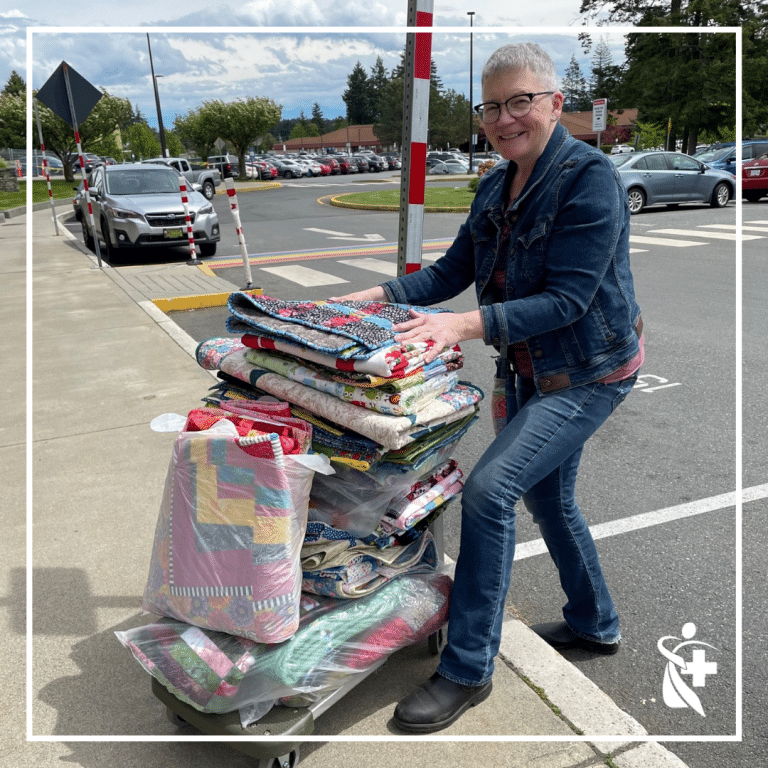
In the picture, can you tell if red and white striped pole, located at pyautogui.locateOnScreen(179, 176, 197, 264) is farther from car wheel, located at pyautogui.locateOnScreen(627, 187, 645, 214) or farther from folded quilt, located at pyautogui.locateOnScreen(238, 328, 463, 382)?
car wheel, located at pyautogui.locateOnScreen(627, 187, 645, 214)

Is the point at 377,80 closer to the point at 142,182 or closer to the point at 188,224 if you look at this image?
the point at 188,224

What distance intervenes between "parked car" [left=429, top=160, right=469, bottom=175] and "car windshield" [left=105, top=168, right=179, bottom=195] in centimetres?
3893

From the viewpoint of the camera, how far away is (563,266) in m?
2.09

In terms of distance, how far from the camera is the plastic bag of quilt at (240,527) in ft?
6.67

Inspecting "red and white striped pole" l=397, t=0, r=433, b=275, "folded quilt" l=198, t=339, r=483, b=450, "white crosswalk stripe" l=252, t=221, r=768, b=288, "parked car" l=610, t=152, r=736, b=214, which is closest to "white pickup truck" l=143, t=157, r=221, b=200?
"parked car" l=610, t=152, r=736, b=214

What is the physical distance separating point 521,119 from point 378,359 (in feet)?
2.55

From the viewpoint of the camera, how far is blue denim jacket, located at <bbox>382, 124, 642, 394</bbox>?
2.08 metres

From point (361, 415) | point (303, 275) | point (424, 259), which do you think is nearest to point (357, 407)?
point (361, 415)

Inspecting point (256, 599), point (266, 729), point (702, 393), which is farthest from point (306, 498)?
point (702, 393)

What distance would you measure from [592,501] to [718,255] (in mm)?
9127

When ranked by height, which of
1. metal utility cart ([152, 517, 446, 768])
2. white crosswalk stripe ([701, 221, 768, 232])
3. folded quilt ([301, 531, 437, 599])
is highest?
white crosswalk stripe ([701, 221, 768, 232])

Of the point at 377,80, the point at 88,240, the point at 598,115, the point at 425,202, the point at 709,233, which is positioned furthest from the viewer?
the point at 425,202

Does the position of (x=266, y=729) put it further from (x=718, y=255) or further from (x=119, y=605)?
(x=718, y=255)

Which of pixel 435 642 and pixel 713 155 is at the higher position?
pixel 713 155
